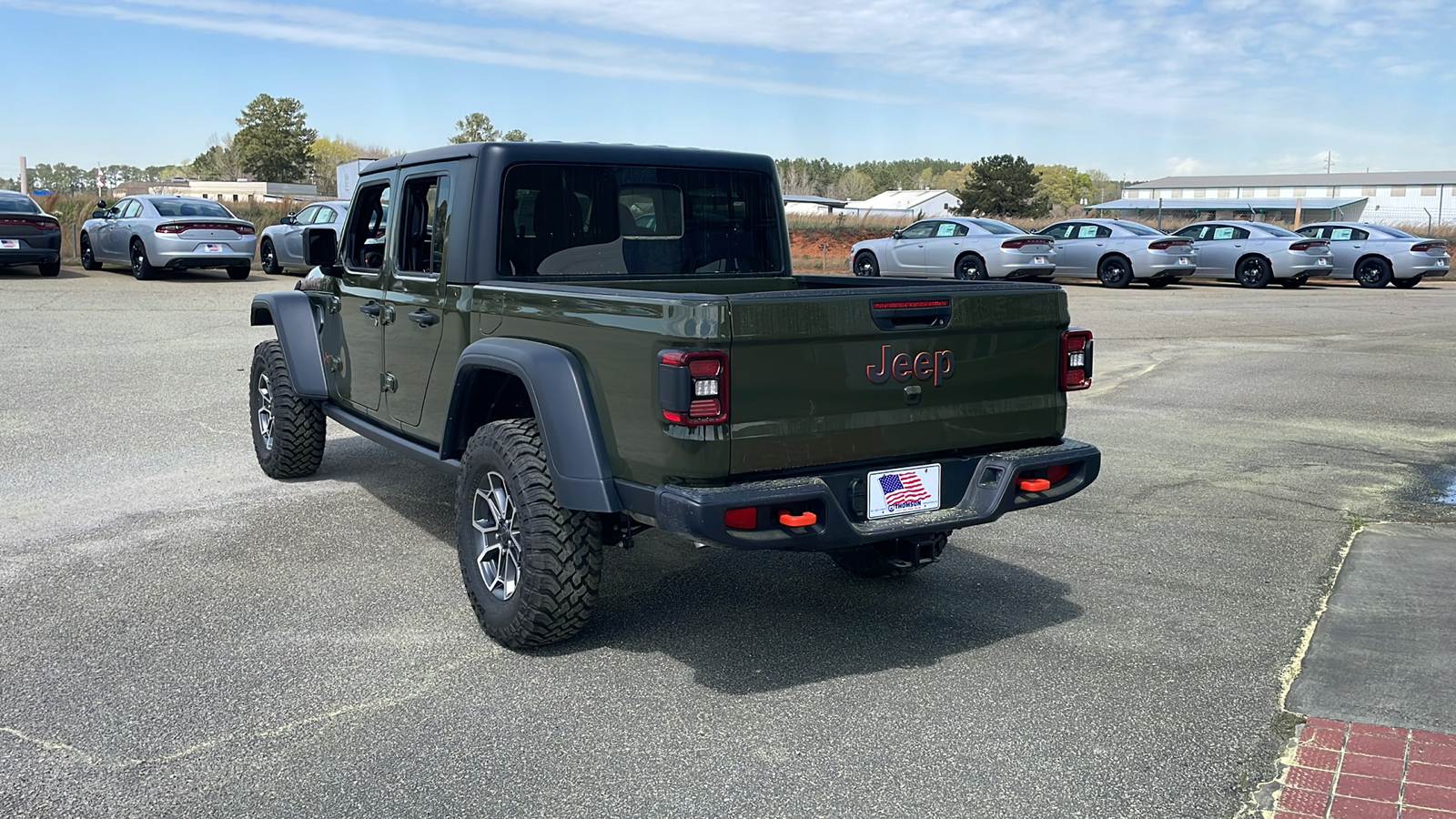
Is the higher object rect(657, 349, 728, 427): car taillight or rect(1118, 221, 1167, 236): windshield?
rect(1118, 221, 1167, 236): windshield

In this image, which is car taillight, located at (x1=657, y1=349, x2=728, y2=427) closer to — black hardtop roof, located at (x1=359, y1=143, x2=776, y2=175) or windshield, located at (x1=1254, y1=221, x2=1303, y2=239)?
black hardtop roof, located at (x1=359, y1=143, x2=776, y2=175)

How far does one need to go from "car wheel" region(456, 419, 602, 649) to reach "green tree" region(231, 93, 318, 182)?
100 m

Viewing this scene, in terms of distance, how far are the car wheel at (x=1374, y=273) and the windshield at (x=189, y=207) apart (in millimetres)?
23639

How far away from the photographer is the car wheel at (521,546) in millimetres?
4391

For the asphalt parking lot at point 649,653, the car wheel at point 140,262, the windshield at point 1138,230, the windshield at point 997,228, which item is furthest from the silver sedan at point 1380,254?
the car wheel at point 140,262

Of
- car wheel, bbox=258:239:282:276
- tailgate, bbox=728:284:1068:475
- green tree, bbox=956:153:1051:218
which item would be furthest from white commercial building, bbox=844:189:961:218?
tailgate, bbox=728:284:1068:475

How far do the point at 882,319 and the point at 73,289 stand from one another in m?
19.1

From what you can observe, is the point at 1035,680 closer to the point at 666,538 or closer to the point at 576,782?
the point at 576,782

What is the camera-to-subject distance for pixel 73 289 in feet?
65.0

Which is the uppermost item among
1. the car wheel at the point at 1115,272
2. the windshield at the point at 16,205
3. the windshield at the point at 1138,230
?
the windshield at the point at 1138,230

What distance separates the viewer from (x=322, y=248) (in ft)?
20.5

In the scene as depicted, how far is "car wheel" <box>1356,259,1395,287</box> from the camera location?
27.5m

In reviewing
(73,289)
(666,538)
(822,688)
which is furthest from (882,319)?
(73,289)

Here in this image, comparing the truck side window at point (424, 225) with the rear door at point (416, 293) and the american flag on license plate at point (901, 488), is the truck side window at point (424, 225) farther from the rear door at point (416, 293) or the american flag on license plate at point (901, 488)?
the american flag on license plate at point (901, 488)
